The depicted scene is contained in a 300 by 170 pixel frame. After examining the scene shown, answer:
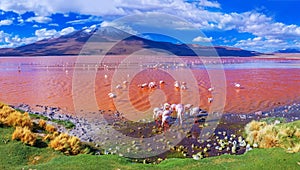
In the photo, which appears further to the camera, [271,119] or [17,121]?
[271,119]

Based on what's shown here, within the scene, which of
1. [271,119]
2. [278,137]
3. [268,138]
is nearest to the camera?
[278,137]

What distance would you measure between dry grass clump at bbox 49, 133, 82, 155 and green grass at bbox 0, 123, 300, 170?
19.0 inches

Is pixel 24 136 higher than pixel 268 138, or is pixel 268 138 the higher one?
pixel 24 136

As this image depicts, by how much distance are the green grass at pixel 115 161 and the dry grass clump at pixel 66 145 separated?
48cm

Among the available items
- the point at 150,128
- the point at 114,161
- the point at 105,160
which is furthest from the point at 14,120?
the point at 150,128

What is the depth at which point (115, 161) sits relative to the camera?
37.8 ft

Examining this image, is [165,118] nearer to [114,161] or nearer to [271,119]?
[271,119]

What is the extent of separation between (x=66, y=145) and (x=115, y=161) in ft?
10.00

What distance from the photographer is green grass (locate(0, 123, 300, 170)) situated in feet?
34.4

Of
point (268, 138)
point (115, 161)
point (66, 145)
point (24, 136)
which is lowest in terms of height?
point (115, 161)

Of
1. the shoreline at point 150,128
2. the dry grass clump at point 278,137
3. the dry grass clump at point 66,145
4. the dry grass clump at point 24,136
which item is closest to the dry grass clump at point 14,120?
the dry grass clump at point 24,136

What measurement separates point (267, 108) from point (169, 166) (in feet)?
55.9

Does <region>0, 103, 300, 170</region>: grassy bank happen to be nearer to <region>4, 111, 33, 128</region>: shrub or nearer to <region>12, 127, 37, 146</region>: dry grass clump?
<region>12, 127, 37, 146</region>: dry grass clump

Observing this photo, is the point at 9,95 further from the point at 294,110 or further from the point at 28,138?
the point at 294,110
